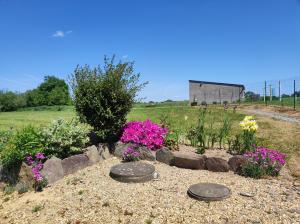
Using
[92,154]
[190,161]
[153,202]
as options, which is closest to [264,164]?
[190,161]

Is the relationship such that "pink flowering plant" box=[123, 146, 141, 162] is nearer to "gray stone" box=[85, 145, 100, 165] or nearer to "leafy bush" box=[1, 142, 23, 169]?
"gray stone" box=[85, 145, 100, 165]

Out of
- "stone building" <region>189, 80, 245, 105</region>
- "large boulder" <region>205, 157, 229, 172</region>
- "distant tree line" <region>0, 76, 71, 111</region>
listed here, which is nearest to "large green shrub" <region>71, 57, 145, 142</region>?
"large boulder" <region>205, 157, 229, 172</region>

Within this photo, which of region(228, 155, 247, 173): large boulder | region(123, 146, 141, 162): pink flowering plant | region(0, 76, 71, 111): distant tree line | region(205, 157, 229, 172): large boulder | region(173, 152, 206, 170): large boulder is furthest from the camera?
region(0, 76, 71, 111): distant tree line

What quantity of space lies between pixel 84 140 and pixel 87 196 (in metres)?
2.08

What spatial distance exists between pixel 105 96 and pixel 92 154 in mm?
1552

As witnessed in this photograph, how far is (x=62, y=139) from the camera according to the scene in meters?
6.76

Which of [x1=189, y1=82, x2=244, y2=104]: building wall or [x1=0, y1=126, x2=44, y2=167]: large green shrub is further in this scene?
[x1=189, y1=82, x2=244, y2=104]: building wall

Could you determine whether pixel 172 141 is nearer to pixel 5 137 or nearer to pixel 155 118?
pixel 5 137

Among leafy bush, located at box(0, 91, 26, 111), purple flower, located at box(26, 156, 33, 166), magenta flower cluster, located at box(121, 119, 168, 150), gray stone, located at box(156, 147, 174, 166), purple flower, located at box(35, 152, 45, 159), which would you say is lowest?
gray stone, located at box(156, 147, 174, 166)

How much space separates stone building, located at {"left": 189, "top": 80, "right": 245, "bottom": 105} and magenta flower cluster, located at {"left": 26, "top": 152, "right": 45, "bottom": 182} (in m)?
34.8

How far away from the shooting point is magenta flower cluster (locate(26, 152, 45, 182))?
19.4 ft

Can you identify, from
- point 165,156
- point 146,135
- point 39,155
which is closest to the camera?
point 39,155

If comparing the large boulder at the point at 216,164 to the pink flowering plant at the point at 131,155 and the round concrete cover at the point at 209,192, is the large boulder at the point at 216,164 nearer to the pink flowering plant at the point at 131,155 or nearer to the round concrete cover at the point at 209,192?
the round concrete cover at the point at 209,192

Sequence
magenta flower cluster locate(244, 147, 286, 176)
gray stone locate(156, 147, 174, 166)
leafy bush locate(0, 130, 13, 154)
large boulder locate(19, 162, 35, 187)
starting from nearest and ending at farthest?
1. large boulder locate(19, 162, 35, 187)
2. magenta flower cluster locate(244, 147, 286, 176)
3. gray stone locate(156, 147, 174, 166)
4. leafy bush locate(0, 130, 13, 154)
